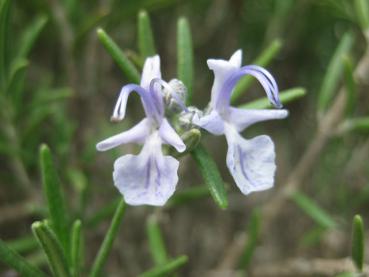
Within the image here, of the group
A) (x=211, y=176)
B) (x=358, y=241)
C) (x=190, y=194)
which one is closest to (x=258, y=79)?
(x=211, y=176)

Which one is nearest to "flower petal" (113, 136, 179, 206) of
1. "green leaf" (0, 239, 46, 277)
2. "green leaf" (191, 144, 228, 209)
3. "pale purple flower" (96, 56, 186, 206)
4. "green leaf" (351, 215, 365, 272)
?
"pale purple flower" (96, 56, 186, 206)

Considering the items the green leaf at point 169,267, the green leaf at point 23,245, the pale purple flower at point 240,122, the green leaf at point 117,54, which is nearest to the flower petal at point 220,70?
the pale purple flower at point 240,122

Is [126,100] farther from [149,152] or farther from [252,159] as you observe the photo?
[252,159]

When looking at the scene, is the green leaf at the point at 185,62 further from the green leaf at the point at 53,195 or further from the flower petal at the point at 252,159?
the green leaf at the point at 53,195

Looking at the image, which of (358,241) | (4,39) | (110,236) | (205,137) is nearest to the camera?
(110,236)

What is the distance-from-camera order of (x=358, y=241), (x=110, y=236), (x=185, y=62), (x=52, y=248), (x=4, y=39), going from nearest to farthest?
1. (x=52, y=248)
2. (x=110, y=236)
3. (x=358, y=241)
4. (x=185, y=62)
5. (x=4, y=39)

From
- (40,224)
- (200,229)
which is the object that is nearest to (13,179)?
(200,229)
